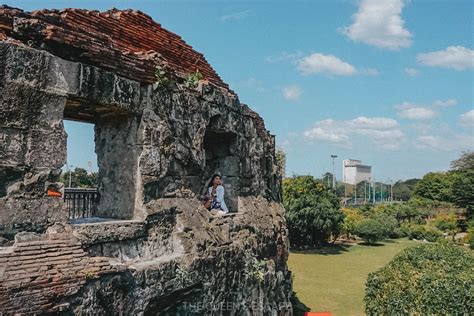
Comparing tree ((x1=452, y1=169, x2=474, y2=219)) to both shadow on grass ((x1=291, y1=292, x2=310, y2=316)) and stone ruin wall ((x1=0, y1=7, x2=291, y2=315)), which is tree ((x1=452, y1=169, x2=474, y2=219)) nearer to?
shadow on grass ((x1=291, y1=292, x2=310, y2=316))

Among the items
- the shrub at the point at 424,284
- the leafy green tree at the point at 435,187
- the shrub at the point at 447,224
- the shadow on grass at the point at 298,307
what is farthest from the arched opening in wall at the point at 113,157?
the leafy green tree at the point at 435,187

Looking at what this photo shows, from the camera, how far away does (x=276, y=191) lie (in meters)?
9.50

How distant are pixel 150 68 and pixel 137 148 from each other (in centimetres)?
104

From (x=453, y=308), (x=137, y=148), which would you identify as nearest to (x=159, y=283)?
(x=137, y=148)

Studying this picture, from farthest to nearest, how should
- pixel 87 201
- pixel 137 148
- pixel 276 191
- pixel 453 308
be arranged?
1. pixel 276 191
2. pixel 87 201
3. pixel 453 308
4. pixel 137 148

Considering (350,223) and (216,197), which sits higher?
(216,197)

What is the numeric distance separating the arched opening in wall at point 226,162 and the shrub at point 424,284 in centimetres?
317

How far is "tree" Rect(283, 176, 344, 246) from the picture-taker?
836 inches

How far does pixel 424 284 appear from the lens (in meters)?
6.68

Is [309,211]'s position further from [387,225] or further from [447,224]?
[447,224]

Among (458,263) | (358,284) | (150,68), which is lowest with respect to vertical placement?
(358,284)

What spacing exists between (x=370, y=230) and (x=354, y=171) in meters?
75.7

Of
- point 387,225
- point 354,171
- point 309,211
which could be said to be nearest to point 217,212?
point 309,211

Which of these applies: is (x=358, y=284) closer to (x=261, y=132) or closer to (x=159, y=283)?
(x=261, y=132)
